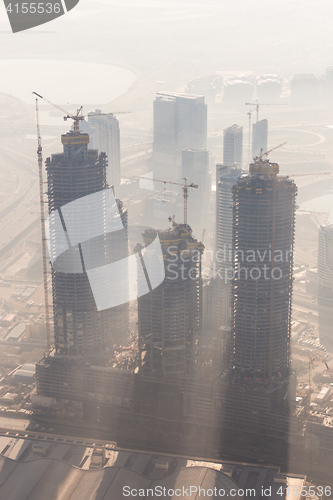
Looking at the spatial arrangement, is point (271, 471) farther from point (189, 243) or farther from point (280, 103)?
point (280, 103)

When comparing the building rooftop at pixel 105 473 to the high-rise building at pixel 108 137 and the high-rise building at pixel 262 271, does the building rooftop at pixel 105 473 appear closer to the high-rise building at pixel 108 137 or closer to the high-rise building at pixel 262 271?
the high-rise building at pixel 262 271

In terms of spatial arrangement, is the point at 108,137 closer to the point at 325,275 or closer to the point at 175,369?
the point at 325,275

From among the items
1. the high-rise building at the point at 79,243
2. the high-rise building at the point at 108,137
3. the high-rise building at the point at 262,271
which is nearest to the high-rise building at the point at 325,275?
the high-rise building at the point at 262,271

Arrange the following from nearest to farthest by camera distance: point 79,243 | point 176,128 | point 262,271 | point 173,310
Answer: point 262,271
point 173,310
point 79,243
point 176,128

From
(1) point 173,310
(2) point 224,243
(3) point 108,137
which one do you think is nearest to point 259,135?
(3) point 108,137

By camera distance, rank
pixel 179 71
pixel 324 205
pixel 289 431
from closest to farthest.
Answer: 1. pixel 289 431
2. pixel 324 205
3. pixel 179 71

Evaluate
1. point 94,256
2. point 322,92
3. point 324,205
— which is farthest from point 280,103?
point 94,256
